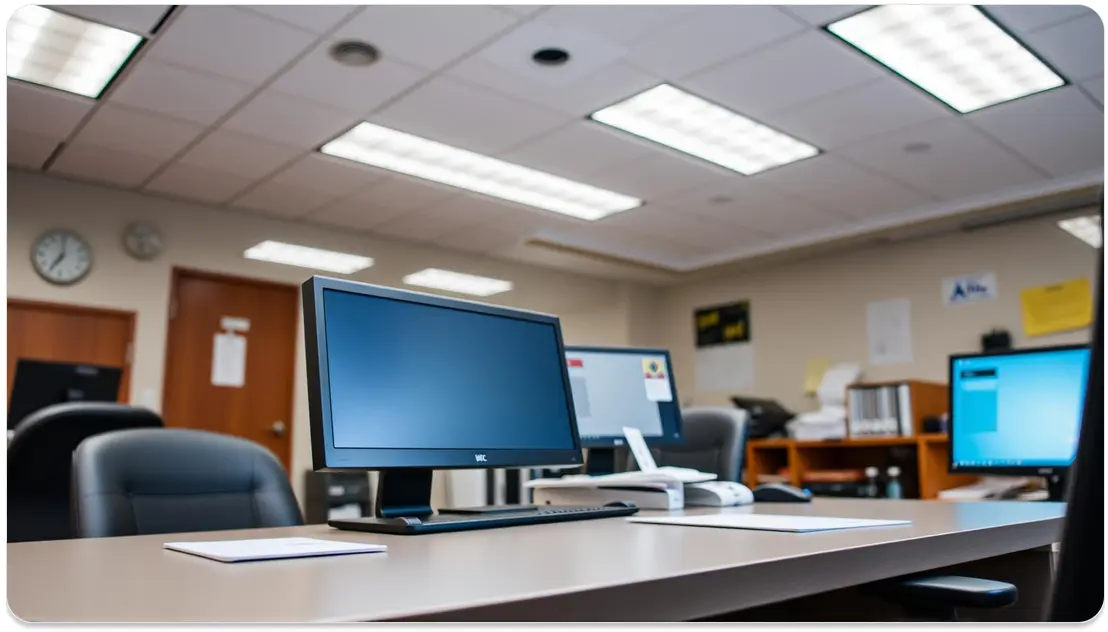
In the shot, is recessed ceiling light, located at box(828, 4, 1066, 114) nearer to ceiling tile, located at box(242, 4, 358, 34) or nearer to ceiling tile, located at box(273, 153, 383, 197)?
ceiling tile, located at box(242, 4, 358, 34)

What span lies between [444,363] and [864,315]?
5081 millimetres

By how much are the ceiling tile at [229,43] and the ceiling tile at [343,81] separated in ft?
0.26

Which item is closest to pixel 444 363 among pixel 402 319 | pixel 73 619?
pixel 402 319

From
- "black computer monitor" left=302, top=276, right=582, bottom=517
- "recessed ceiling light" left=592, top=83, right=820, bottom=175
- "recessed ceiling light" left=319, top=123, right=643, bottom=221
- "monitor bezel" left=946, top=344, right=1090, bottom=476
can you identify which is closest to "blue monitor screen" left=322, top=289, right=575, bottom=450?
"black computer monitor" left=302, top=276, right=582, bottom=517

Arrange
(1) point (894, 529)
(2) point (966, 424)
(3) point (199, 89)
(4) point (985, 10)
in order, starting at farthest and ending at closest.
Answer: (3) point (199, 89) → (4) point (985, 10) → (2) point (966, 424) → (1) point (894, 529)

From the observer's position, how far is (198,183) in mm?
4848

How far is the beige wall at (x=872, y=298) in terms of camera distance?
5.13 meters

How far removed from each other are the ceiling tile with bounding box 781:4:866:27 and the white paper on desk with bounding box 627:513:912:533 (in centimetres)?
213

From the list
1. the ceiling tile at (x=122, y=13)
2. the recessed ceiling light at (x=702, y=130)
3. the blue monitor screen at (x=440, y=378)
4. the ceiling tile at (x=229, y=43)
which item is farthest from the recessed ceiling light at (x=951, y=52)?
the ceiling tile at (x=122, y=13)

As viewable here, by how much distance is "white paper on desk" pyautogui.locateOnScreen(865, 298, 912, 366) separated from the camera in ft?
18.6

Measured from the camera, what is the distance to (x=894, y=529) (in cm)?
120

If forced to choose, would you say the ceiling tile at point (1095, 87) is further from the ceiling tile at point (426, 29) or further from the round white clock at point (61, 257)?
the round white clock at point (61, 257)

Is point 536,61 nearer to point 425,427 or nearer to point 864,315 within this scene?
point 425,427

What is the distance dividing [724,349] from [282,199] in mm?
3563
